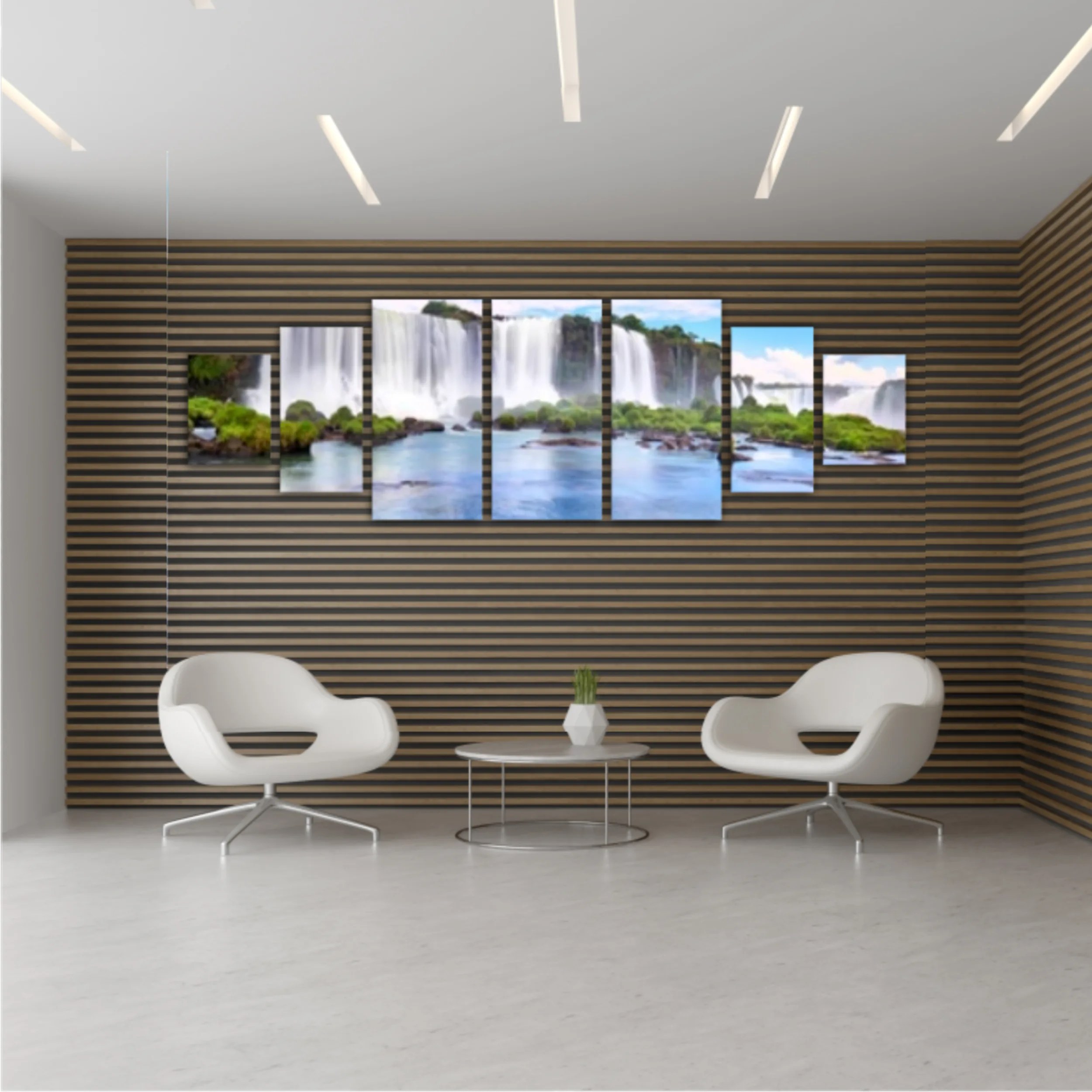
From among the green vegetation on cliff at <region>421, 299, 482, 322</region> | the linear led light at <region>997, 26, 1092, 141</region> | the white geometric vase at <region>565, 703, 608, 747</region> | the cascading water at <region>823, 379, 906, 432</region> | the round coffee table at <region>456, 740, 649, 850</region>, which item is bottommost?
the round coffee table at <region>456, 740, 649, 850</region>

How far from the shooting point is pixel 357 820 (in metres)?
6.28

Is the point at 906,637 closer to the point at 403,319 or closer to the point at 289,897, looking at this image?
the point at 403,319

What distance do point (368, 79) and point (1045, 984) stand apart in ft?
12.9

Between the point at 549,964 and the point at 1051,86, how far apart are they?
381 cm

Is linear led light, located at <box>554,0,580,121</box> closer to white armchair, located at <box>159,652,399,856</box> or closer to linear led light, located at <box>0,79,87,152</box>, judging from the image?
linear led light, located at <box>0,79,87,152</box>

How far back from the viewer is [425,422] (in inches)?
266

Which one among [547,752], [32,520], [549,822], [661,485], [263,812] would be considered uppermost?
[661,485]

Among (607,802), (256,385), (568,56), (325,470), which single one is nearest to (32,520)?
(256,385)

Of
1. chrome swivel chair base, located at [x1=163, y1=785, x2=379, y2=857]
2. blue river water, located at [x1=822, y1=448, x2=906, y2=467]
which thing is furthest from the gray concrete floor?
blue river water, located at [x1=822, y1=448, x2=906, y2=467]

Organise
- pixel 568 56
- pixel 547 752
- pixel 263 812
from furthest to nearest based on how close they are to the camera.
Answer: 1. pixel 263 812
2. pixel 547 752
3. pixel 568 56

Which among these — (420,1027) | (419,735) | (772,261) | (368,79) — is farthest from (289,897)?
(772,261)

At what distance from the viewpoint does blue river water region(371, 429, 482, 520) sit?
675cm

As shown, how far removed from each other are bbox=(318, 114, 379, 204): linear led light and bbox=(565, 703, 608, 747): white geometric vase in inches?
109

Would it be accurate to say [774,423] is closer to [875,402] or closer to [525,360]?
[875,402]
